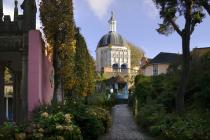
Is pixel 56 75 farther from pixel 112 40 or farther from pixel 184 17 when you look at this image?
pixel 112 40

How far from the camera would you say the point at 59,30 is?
2061 centimetres

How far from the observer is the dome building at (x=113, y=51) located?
12100 centimetres

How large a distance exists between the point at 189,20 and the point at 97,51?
340ft

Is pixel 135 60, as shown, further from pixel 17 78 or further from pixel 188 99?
pixel 17 78

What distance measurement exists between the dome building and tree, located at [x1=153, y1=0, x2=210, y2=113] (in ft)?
310

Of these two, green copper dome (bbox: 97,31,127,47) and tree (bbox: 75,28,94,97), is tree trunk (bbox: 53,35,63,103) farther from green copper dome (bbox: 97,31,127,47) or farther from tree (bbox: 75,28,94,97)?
green copper dome (bbox: 97,31,127,47)

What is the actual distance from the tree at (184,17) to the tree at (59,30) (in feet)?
17.1

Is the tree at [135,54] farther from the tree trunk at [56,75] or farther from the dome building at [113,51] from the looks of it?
the tree trunk at [56,75]

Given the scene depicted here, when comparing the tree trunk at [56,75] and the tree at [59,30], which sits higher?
the tree at [59,30]

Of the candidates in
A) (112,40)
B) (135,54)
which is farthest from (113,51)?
(135,54)

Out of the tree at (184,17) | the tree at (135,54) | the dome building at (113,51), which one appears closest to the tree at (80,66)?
the tree at (184,17)

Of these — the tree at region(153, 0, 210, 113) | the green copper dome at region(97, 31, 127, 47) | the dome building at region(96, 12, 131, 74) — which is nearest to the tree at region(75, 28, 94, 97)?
the tree at region(153, 0, 210, 113)

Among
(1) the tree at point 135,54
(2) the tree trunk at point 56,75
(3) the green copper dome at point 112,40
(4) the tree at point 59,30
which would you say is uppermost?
(3) the green copper dome at point 112,40

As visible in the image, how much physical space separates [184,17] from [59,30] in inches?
250
